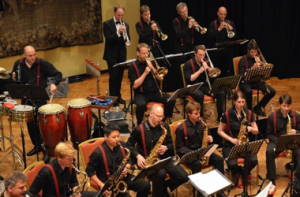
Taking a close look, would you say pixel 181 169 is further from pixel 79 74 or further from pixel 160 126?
pixel 79 74

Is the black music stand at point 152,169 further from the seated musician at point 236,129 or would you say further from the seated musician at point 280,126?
the seated musician at point 280,126

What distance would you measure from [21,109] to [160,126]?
2.04 m

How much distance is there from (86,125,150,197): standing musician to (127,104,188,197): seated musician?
0.33 m

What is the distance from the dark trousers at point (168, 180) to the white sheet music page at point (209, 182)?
0.59m

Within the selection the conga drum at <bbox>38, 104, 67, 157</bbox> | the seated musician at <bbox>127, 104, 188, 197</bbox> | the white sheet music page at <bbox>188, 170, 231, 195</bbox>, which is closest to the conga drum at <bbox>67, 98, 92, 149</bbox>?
the conga drum at <bbox>38, 104, 67, 157</bbox>

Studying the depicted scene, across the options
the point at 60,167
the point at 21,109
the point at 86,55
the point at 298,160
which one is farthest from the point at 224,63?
the point at 60,167

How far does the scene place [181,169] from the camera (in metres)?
6.57

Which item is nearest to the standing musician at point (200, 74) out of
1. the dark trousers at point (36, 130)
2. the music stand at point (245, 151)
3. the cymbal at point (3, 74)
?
the music stand at point (245, 151)

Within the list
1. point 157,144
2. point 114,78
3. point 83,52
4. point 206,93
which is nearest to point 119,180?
point 157,144

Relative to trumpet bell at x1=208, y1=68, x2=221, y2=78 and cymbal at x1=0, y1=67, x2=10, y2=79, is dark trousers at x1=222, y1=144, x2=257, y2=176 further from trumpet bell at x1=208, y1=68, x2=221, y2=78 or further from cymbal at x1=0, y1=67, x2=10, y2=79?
cymbal at x1=0, y1=67, x2=10, y2=79

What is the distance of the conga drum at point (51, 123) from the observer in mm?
7359

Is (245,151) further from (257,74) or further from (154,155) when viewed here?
(257,74)

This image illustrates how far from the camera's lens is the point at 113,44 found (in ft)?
31.0

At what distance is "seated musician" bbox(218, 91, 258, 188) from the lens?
698 centimetres
